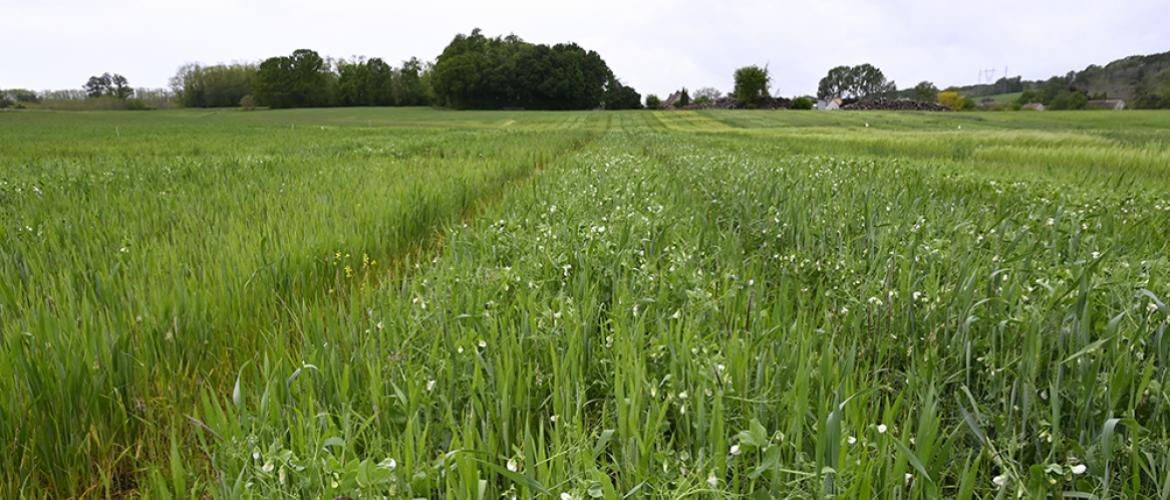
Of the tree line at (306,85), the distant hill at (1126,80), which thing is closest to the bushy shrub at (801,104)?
the distant hill at (1126,80)

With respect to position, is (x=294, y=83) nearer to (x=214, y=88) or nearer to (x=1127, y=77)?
(x=214, y=88)

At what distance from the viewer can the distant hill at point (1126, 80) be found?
82.0m

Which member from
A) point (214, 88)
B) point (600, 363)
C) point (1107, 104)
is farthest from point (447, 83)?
point (1107, 104)

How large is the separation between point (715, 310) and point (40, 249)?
157 inches

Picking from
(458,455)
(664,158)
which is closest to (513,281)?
(458,455)

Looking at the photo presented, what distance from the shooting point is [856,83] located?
158125mm

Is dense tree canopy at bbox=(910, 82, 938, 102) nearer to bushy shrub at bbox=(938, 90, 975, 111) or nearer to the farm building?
bushy shrub at bbox=(938, 90, 975, 111)

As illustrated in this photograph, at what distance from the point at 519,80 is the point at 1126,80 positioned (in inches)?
4186

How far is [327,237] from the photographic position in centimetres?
363

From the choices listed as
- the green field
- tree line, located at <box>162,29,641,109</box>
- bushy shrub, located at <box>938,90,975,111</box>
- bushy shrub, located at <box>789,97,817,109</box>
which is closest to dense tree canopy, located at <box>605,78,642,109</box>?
tree line, located at <box>162,29,641,109</box>

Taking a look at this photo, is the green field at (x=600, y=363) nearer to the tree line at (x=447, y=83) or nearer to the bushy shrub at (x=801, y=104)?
the tree line at (x=447, y=83)

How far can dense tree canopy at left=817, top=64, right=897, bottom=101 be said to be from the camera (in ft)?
499

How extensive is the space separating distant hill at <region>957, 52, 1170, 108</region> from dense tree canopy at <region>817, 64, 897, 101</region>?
41.4m

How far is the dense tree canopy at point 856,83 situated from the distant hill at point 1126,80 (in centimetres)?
4136
